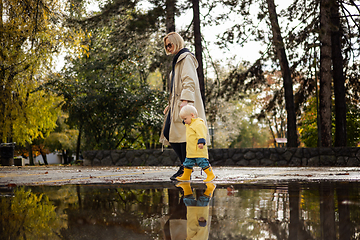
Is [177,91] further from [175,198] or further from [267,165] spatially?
[267,165]

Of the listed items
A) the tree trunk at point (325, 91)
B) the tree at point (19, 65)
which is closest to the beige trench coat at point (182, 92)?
the tree at point (19, 65)

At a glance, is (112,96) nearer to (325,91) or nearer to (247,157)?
(247,157)

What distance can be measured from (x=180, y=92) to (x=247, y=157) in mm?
9103

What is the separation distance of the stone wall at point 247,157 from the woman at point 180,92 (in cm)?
861

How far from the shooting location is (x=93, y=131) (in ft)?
51.8

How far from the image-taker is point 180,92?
561cm

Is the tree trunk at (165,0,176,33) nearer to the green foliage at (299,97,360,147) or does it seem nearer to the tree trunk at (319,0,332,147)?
the tree trunk at (319,0,332,147)

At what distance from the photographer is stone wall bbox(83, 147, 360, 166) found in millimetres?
13656

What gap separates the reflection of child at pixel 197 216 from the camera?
196cm

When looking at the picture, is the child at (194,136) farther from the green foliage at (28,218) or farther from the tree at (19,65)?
the tree at (19,65)

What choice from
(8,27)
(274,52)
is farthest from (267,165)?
(8,27)

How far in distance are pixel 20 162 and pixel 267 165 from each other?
2276 centimetres

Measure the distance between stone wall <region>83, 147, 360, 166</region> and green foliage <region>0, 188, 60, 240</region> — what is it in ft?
35.6

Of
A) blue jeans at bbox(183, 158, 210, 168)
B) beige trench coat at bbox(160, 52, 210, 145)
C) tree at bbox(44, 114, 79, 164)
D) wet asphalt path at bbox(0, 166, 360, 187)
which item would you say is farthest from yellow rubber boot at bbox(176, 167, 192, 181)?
tree at bbox(44, 114, 79, 164)
